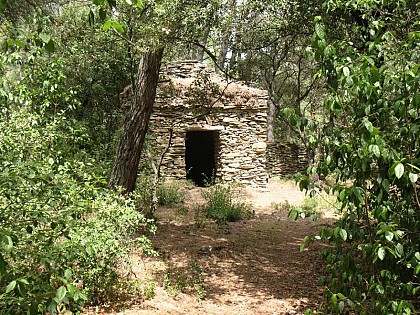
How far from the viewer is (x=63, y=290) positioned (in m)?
1.83

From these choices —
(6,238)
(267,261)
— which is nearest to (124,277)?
(267,261)

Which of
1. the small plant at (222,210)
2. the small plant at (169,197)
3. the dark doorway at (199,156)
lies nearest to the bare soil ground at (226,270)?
the small plant at (222,210)

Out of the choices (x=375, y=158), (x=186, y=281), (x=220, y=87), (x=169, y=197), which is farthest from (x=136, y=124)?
(x=220, y=87)

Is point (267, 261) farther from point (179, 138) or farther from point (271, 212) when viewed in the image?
point (179, 138)

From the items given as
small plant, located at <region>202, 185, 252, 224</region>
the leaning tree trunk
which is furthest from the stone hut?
the leaning tree trunk

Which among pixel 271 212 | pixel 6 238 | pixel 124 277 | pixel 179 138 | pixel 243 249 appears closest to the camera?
pixel 6 238

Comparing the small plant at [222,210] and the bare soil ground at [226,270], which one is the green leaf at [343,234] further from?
the small plant at [222,210]

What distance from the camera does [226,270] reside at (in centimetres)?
608

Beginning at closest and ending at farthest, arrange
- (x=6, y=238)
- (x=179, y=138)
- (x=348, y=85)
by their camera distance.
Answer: (x=6, y=238) < (x=348, y=85) < (x=179, y=138)

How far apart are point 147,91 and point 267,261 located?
3660mm

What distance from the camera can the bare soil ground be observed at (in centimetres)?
478

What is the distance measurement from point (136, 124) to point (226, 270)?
304cm

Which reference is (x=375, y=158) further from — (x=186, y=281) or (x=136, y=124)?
(x=136, y=124)

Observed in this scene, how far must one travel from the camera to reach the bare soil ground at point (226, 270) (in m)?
4.78
